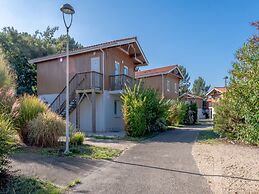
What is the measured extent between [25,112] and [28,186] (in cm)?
561

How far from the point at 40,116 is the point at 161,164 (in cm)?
511

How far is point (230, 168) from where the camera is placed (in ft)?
22.3

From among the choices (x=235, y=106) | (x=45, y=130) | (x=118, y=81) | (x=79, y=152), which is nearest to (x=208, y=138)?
(x=235, y=106)

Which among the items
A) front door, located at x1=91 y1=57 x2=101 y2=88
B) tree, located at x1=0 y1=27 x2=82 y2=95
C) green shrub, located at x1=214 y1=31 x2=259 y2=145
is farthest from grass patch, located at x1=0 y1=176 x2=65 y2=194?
tree, located at x1=0 y1=27 x2=82 y2=95

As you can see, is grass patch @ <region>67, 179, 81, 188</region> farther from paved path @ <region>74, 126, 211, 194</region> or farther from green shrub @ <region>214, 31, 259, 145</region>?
green shrub @ <region>214, 31, 259, 145</region>

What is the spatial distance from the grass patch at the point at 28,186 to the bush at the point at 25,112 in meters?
4.75

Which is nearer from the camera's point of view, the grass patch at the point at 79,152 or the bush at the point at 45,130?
the grass patch at the point at 79,152

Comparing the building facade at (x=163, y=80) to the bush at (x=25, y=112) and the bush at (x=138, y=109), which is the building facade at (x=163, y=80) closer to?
the bush at (x=138, y=109)

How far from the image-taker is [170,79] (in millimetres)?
30672

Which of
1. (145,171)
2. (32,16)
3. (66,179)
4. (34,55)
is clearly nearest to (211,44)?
(32,16)

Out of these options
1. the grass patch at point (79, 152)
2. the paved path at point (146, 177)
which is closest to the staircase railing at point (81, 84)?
the grass patch at point (79, 152)

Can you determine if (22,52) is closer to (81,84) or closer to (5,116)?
(81,84)

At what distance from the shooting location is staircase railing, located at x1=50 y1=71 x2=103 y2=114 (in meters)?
17.5

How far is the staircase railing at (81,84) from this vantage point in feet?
57.6
